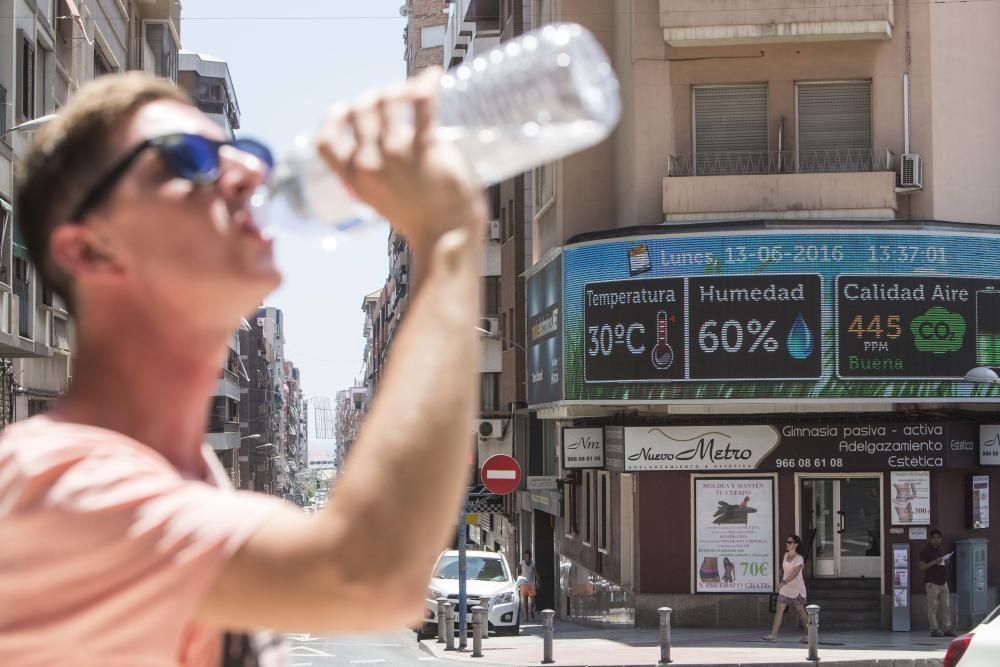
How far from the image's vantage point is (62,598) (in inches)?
54.5

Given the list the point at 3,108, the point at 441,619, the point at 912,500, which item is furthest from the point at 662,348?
the point at 3,108

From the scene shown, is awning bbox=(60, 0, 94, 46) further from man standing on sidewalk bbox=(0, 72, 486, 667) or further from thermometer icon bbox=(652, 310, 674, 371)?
man standing on sidewalk bbox=(0, 72, 486, 667)

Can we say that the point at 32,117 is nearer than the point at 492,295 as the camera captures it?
Yes

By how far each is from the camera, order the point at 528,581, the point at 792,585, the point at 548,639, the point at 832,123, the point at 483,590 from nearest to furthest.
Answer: the point at 548,639
the point at 792,585
the point at 832,123
the point at 483,590
the point at 528,581

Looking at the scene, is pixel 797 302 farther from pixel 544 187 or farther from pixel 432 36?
pixel 432 36

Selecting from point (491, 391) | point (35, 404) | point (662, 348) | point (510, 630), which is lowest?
point (510, 630)

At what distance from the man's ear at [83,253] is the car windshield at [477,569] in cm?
2945

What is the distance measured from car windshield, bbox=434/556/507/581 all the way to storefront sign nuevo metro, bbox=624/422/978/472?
3.48 metres

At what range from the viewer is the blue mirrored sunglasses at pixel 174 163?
61.1 inches

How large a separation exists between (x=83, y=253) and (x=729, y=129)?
96.1ft

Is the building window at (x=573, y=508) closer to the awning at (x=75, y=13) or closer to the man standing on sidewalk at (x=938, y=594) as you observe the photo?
the man standing on sidewalk at (x=938, y=594)

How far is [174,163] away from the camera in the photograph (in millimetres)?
1571

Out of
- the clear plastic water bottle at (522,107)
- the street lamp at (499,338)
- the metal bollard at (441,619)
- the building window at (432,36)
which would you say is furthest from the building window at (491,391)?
the clear plastic water bottle at (522,107)

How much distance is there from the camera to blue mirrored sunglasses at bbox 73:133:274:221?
1.55 metres
